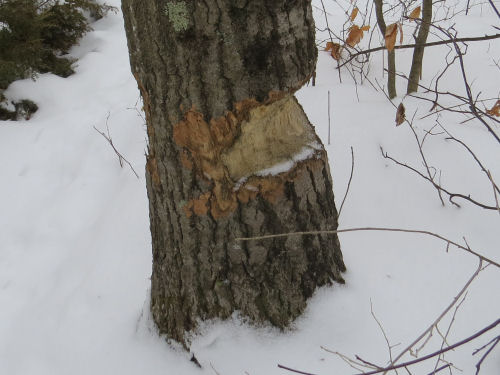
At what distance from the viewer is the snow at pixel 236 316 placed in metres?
1.35

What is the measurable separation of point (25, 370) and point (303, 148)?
4.05ft

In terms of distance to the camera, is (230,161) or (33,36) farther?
(33,36)

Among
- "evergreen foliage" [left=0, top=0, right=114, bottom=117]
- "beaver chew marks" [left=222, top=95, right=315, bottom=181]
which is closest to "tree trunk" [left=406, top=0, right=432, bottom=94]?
"beaver chew marks" [left=222, top=95, right=315, bottom=181]

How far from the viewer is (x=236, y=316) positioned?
136cm

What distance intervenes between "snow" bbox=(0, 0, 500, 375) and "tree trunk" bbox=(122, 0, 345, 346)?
11 cm

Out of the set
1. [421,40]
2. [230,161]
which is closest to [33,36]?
[421,40]

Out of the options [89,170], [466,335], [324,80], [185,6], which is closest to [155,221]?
[185,6]

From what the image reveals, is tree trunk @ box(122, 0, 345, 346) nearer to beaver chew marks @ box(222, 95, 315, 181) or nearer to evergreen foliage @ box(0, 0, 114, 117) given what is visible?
beaver chew marks @ box(222, 95, 315, 181)

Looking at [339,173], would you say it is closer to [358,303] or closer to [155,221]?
[358,303]

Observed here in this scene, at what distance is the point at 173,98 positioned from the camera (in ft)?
3.45

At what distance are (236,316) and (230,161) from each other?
0.54 m

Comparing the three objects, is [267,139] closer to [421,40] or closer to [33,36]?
[421,40]

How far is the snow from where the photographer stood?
1.35 meters

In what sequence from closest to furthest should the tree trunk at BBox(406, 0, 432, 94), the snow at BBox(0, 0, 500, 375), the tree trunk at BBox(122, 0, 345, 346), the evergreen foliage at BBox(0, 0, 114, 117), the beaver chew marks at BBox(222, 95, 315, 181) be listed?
the tree trunk at BBox(122, 0, 345, 346) < the beaver chew marks at BBox(222, 95, 315, 181) < the snow at BBox(0, 0, 500, 375) < the tree trunk at BBox(406, 0, 432, 94) < the evergreen foliage at BBox(0, 0, 114, 117)
